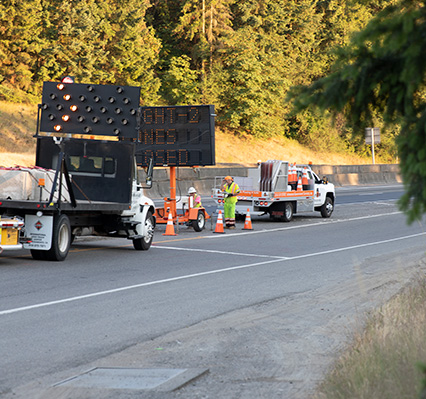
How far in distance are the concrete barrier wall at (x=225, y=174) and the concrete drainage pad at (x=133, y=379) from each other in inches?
662

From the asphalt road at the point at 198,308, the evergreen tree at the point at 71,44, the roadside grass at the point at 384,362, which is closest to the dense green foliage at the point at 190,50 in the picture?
the evergreen tree at the point at 71,44

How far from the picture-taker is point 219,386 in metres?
6.79

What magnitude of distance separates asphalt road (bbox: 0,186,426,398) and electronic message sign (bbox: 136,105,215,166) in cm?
373

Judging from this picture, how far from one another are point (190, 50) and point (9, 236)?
5648cm

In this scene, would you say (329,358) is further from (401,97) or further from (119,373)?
(401,97)

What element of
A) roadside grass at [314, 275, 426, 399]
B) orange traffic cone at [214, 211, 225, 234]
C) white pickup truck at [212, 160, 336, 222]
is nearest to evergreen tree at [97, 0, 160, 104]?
white pickup truck at [212, 160, 336, 222]

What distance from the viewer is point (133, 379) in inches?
276

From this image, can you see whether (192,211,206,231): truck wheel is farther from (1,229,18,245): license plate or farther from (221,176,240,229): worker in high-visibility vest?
(1,229,18,245): license plate

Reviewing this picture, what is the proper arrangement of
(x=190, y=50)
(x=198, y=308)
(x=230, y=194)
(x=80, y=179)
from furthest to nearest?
(x=190, y=50) → (x=230, y=194) → (x=80, y=179) → (x=198, y=308)

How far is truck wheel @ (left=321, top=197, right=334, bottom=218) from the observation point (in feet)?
99.1

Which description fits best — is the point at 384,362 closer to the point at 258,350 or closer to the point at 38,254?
the point at 258,350

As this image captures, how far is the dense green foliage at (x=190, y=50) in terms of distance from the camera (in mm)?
53312

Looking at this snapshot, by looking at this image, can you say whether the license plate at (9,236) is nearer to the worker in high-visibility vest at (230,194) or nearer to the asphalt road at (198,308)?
the asphalt road at (198,308)

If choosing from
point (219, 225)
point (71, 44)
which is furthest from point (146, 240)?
point (71, 44)
